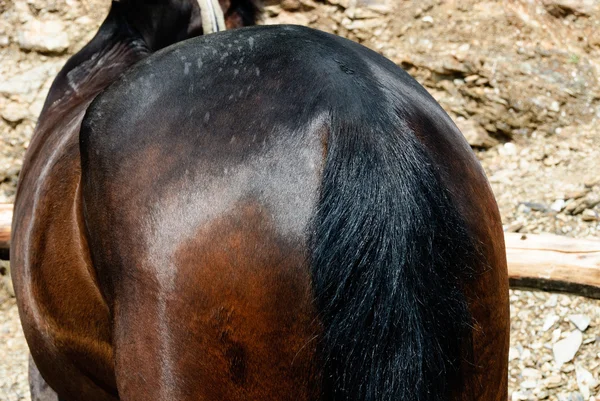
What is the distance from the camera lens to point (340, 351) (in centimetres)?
115

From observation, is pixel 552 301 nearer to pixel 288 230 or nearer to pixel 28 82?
pixel 288 230

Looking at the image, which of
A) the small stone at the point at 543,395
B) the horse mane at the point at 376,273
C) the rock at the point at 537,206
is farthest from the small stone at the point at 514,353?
the horse mane at the point at 376,273

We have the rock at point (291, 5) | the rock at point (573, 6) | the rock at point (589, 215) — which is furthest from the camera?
the rock at point (291, 5)

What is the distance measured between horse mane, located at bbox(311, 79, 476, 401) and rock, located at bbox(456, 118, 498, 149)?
2777mm

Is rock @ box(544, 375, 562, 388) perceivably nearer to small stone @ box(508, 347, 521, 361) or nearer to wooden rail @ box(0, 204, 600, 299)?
small stone @ box(508, 347, 521, 361)

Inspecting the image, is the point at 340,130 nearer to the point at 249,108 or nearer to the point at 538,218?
the point at 249,108

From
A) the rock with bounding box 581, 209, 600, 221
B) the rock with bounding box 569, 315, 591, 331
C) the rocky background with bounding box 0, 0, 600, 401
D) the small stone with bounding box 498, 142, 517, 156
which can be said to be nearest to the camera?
the rock with bounding box 569, 315, 591, 331

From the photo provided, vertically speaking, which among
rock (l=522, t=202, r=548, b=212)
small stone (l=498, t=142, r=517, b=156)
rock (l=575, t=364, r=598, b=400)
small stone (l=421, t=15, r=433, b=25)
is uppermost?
small stone (l=421, t=15, r=433, b=25)

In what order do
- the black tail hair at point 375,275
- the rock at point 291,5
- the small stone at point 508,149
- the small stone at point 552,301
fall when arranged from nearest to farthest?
the black tail hair at point 375,275 < the small stone at point 552,301 < the small stone at point 508,149 < the rock at point 291,5

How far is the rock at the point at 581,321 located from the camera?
3.02 meters

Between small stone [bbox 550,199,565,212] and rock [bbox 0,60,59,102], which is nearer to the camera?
small stone [bbox 550,199,565,212]

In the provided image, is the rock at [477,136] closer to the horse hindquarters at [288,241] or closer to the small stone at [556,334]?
the small stone at [556,334]

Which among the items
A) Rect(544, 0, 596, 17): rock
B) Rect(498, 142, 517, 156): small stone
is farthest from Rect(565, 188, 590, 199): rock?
Rect(544, 0, 596, 17): rock

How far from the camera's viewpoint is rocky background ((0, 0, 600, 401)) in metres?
3.58
